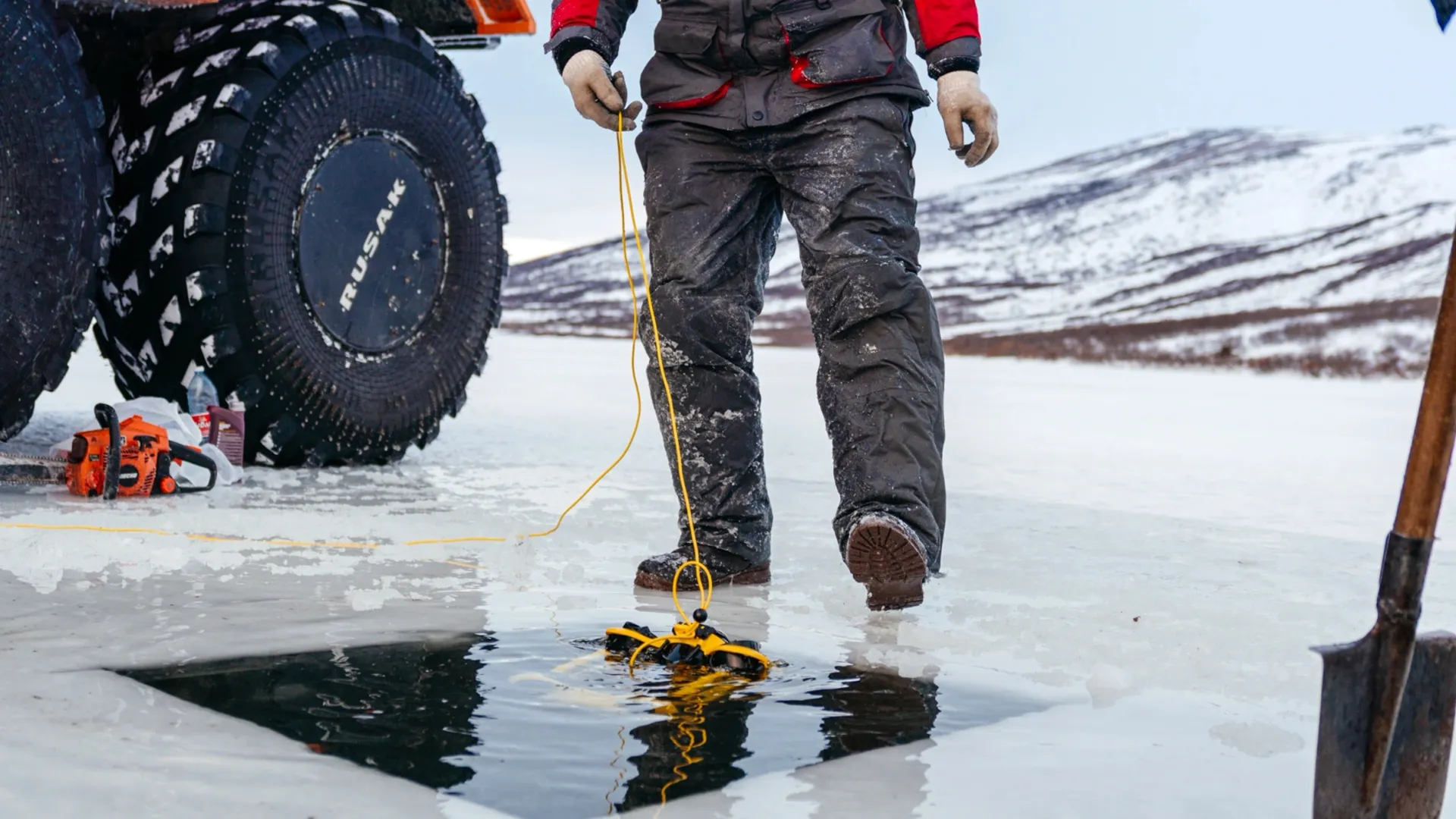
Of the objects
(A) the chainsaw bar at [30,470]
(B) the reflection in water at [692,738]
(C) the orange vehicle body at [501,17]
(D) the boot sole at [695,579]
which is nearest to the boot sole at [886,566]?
(D) the boot sole at [695,579]

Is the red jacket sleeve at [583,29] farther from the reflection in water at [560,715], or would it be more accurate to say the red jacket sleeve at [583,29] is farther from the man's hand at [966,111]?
the reflection in water at [560,715]

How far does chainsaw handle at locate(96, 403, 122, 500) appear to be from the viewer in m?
2.87

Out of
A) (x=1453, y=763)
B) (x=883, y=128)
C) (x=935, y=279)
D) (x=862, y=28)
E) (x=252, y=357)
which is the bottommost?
(x=1453, y=763)

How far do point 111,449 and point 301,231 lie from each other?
0.75 metres

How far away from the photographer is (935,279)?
130 ft

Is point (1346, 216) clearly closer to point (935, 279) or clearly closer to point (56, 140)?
point (935, 279)

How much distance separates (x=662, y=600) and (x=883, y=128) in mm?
814

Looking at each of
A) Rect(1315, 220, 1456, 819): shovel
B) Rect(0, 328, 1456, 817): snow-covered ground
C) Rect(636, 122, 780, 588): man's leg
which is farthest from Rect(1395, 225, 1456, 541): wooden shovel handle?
Rect(636, 122, 780, 588): man's leg

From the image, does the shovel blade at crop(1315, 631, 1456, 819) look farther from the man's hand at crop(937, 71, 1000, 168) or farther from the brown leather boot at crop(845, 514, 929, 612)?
the man's hand at crop(937, 71, 1000, 168)

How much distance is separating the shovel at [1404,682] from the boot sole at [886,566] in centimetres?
87

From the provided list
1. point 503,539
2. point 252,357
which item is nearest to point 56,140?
point 252,357

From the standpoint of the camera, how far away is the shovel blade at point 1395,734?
43.9 inches

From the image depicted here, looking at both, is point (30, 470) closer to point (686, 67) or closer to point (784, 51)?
point (686, 67)

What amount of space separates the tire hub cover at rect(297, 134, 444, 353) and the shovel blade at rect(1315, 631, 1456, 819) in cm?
276
